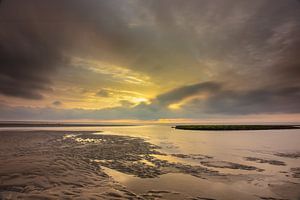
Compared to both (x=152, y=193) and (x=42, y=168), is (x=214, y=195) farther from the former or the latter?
(x=42, y=168)

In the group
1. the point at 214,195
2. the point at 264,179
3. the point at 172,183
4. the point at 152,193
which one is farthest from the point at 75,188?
the point at 264,179

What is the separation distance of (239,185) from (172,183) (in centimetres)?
340

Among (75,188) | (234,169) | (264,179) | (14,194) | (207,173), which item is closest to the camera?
(14,194)

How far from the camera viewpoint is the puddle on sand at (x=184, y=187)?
7809 millimetres

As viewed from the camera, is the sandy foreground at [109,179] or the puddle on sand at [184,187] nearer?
the sandy foreground at [109,179]

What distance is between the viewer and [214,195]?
25.7 feet

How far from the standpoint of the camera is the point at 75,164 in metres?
13.2

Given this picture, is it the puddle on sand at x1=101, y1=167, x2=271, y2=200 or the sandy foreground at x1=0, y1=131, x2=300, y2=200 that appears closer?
the sandy foreground at x1=0, y1=131, x2=300, y2=200

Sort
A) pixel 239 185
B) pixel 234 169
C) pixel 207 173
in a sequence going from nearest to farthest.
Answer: pixel 239 185 < pixel 207 173 < pixel 234 169

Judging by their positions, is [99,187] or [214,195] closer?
[214,195]

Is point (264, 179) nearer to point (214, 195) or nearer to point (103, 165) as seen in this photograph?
point (214, 195)

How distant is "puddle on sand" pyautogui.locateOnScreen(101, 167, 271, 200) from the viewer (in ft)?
25.6

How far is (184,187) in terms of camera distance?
877 cm

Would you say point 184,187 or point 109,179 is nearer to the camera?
point 184,187
